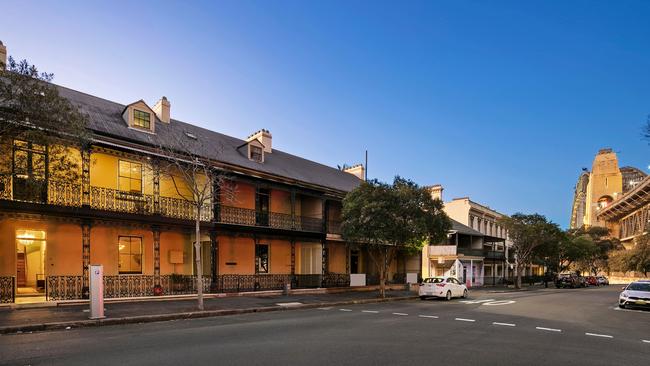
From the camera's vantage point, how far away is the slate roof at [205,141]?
19.9 m

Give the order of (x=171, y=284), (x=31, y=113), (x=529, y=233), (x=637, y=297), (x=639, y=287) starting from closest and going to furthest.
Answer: (x=31, y=113)
(x=171, y=284)
(x=637, y=297)
(x=639, y=287)
(x=529, y=233)

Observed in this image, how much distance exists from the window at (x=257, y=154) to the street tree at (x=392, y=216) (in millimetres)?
5995

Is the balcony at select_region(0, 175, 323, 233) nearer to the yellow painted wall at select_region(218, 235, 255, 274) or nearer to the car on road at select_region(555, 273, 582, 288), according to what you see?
the yellow painted wall at select_region(218, 235, 255, 274)

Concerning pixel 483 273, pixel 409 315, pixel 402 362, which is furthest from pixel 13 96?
pixel 483 273

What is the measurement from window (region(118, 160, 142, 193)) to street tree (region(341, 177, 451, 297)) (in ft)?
37.3

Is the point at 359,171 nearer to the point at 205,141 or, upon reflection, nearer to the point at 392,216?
the point at 392,216

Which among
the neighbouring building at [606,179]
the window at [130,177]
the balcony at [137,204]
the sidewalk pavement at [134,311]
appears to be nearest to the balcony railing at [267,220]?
the balcony at [137,204]

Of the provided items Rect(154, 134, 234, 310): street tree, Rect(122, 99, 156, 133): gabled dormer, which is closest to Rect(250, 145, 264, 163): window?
Rect(154, 134, 234, 310): street tree

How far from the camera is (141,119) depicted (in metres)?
21.5

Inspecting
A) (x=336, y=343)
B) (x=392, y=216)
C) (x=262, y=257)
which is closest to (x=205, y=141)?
(x=262, y=257)

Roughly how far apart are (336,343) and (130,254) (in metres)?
14.1

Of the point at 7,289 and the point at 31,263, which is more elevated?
the point at 31,263

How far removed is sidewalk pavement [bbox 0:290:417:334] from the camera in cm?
1194

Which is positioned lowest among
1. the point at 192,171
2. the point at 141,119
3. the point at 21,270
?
the point at 21,270
